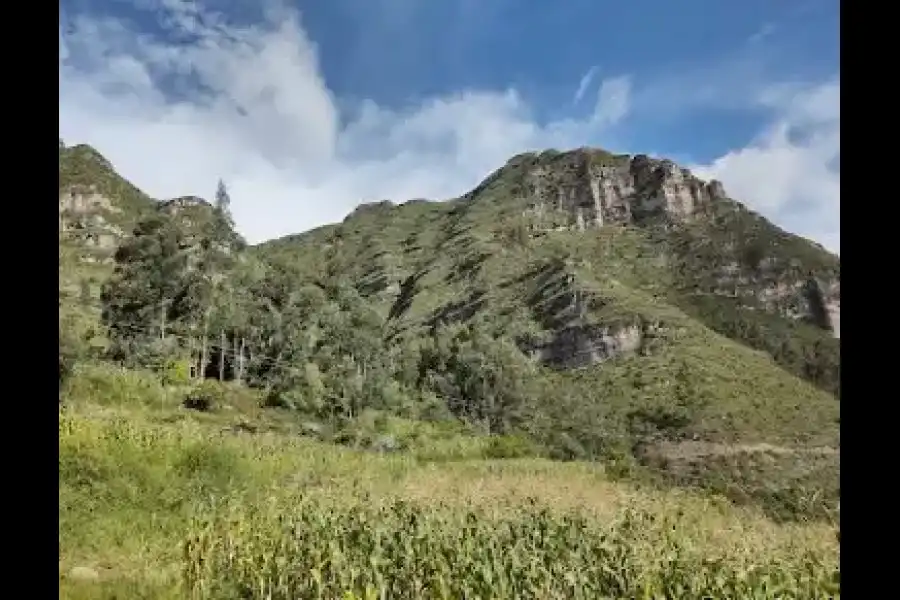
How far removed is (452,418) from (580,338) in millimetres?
38567

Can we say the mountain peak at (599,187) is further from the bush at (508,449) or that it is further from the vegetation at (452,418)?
the bush at (508,449)

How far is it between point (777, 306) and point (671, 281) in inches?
1922

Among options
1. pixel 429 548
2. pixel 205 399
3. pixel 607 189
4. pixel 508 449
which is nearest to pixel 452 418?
pixel 508 449

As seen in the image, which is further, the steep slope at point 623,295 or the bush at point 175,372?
the bush at point 175,372

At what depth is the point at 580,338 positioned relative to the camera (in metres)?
78.6

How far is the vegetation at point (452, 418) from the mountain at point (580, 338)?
23 cm

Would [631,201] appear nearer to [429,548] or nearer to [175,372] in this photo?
[175,372]

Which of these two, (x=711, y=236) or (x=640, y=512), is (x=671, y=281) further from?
(x=640, y=512)

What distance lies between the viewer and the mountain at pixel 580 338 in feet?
63.4

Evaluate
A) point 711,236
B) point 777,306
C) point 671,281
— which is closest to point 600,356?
point 671,281

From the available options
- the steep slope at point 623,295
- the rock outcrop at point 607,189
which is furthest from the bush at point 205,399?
the rock outcrop at point 607,189

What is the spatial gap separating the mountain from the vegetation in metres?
0.23

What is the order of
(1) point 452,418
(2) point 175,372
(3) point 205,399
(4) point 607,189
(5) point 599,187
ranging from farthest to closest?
(5) point 599,187, (4) point 607,189, (1) point 452,418, (2) point 175,372, (3) point 205,399

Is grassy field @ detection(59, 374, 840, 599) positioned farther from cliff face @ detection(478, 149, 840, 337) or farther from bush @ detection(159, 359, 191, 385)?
cliff face @ detection(478, 149, 840, 337)
